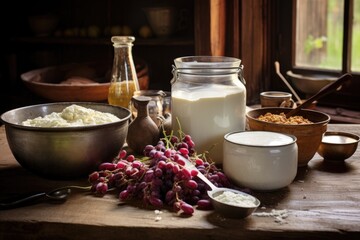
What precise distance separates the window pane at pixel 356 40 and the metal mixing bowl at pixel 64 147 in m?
1.33

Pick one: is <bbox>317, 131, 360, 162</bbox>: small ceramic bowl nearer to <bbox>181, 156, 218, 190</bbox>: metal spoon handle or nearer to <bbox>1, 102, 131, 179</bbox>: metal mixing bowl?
<bbox>181, 156, 218, 190</bbox>: metal spoon handle

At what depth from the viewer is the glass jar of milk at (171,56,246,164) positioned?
1278 millimetres

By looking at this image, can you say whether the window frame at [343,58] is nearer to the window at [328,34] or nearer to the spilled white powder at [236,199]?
the window at [328,34]

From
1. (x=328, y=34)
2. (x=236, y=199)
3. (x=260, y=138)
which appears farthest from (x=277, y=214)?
(x=328, y=34)

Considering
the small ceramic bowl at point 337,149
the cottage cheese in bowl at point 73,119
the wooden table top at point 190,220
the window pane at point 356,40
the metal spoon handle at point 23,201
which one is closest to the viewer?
the wooden table top at point 190,220

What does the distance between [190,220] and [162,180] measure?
5.0 inches

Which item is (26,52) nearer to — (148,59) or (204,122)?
(148,59)

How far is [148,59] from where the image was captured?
3.14 m

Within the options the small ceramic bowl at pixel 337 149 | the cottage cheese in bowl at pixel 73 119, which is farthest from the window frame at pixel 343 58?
the cottage cheese in bowl at pixel 73 119

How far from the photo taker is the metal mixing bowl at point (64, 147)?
1153mm

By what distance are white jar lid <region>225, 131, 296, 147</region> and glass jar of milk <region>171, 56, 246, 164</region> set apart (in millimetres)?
96

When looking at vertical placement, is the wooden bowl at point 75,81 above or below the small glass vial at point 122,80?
below

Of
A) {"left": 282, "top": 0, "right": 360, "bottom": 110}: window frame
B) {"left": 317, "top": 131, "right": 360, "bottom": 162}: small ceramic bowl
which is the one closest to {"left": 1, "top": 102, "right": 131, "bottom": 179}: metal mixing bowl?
{"left": 317, "top": 131, "right": 360, "bottom": 162}: small ceramic bowl

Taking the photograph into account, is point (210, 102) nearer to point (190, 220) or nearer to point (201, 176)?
point (201, 176)
